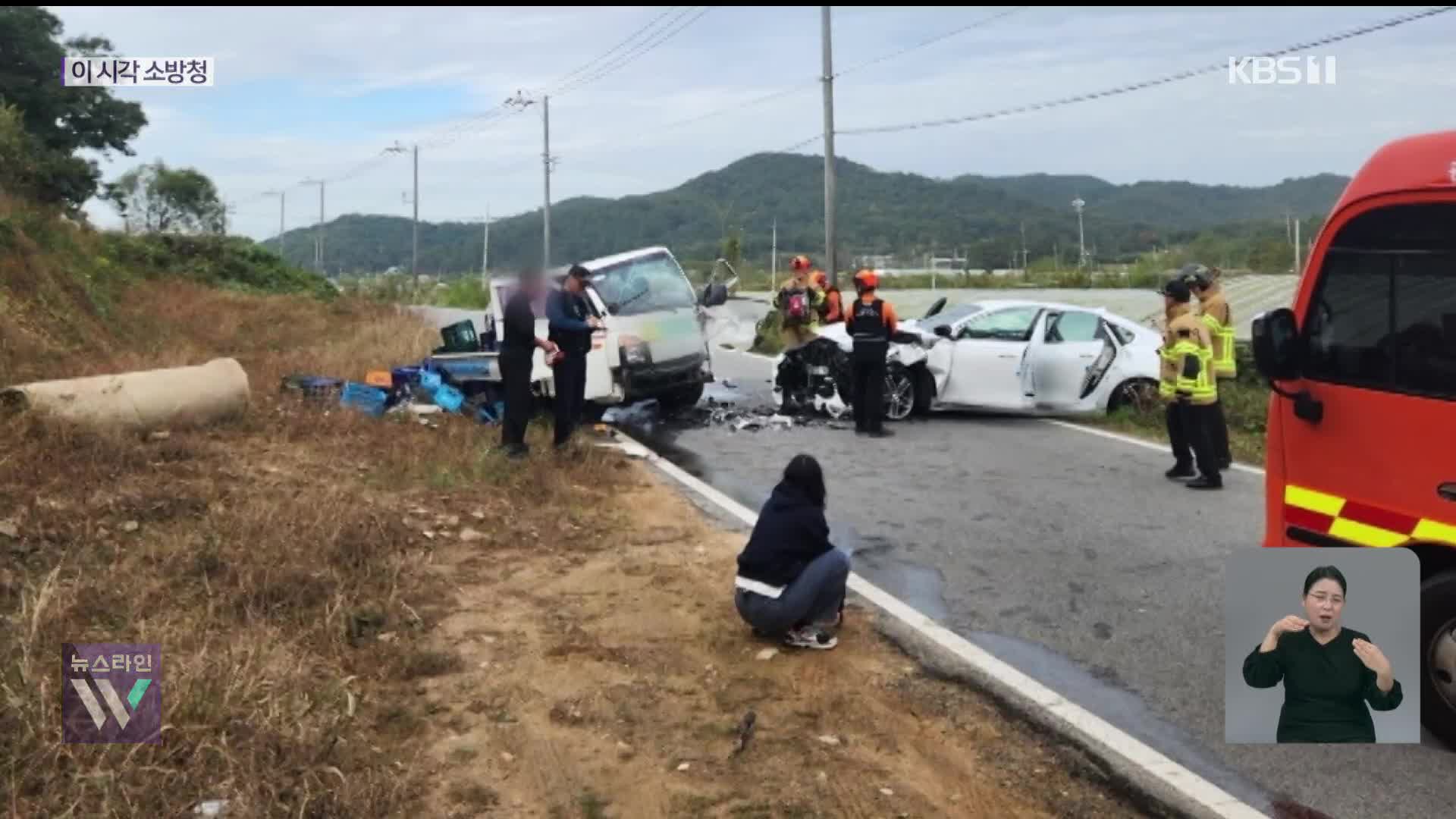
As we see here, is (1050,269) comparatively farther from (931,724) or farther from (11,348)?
(931,724)

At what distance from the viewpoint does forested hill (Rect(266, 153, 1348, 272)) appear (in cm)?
3313

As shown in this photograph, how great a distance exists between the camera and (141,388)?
31.4 feet

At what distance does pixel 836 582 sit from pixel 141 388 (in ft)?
22.4

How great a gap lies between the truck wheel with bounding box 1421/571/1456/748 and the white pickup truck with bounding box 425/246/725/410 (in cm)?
906

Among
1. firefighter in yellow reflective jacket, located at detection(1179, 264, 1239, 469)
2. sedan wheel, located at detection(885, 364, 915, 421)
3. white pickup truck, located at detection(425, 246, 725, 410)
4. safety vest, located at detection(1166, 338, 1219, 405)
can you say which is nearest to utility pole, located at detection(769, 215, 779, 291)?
white pickup truck, located at detection(425, 246, 725, 410)

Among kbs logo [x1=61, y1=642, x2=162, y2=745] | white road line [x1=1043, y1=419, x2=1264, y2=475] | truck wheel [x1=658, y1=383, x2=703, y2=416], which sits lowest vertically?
kbs logo [x1=61, y1=642, x2=162, y2=745]

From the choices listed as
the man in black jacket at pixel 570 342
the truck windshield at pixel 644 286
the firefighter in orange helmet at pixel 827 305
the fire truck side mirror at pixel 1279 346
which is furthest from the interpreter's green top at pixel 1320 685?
the firefighter in orange helmet at pixel 827 305

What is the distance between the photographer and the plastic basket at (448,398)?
12320mm

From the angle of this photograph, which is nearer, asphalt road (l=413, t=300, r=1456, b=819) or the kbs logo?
the kbs logo

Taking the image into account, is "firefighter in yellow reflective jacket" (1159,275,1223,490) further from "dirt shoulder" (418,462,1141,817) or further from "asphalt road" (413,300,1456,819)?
"dirt shoulder" (418,462,1141,817)

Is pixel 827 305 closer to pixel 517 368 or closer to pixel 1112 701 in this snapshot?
pixel 517 368

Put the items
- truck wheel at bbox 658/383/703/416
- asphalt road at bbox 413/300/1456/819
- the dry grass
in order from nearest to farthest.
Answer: the dry grass → asphalt road at bbox 413/300/1456/819 → truck wheel at bbox 658/383/703/416

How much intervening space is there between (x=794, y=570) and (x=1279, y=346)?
2.37m

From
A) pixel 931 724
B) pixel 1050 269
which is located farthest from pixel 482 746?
pixel 1050 269
